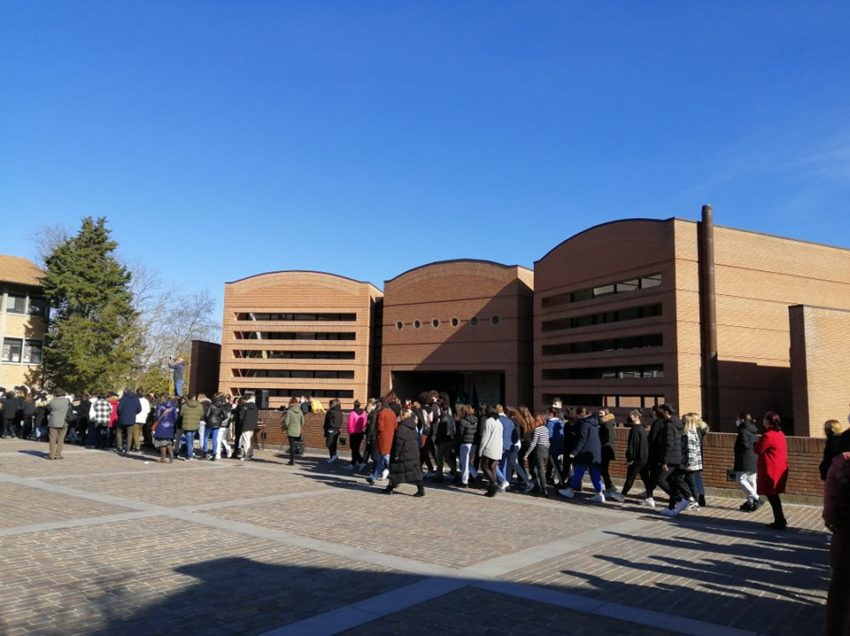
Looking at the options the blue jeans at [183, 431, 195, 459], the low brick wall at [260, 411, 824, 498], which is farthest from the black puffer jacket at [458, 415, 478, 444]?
the blue jeans at [183, 431, 195, 459]

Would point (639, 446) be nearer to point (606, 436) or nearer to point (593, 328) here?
point (606, 436)

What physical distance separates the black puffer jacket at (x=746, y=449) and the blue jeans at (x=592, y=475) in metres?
2.44

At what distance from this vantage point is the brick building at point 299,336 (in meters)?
53.4

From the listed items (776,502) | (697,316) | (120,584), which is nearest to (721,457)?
(776,502)

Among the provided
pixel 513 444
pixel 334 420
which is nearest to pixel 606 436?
pixel 513 444

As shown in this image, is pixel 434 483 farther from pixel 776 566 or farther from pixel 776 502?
→ pixel 776 566

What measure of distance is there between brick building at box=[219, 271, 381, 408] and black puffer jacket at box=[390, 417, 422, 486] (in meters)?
40.4

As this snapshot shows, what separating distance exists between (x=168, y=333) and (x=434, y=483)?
54.9 meters

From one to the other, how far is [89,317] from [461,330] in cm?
2710

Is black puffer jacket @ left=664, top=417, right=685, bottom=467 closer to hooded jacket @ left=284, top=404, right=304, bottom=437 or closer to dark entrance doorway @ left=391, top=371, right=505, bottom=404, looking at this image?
hooded jacket @ left=284, top=404, right=304, bottom=437

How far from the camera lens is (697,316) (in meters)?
32.6

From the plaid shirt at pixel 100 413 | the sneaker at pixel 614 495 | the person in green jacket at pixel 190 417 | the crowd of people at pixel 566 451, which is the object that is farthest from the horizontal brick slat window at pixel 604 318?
the plaid shirt at pixel 100 413

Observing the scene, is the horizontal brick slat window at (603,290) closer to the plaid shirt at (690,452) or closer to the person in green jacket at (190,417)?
the plaid shirt at (690,452)

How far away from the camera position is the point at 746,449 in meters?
11.2
